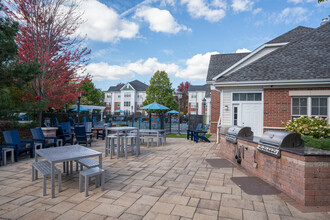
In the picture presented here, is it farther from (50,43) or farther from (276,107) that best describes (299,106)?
(50,43)

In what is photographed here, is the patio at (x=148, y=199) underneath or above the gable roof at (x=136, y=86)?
underneath

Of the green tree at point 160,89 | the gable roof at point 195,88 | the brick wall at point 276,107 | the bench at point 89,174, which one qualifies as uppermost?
the gable roof at point 195,88

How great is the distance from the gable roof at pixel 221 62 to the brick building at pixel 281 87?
7.61 m

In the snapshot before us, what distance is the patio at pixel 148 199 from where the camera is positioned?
9.71 feet

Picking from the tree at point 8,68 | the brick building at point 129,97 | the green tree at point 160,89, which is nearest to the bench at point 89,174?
the tree at point 8,68

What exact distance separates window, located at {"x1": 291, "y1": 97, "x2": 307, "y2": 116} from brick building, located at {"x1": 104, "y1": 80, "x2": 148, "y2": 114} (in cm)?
4229

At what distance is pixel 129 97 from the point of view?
5062 cm

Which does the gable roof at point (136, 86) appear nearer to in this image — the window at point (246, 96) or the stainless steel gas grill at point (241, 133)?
the window at point (246, 96)

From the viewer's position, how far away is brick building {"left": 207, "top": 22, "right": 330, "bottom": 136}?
8.61 m

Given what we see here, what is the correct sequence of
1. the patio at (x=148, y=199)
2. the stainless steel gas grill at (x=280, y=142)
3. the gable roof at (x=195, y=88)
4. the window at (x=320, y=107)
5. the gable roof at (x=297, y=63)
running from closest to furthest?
the patio at (x=148, y=199), the stainless steel gas grill at (x=280, y=142), the window at (x=320, y=107), the gable roof at (x=297, y=63), the gable roof at (x=195, y=88)

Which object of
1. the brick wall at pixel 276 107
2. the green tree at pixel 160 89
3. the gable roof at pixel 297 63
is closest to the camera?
the gable roof at pixel 297 63

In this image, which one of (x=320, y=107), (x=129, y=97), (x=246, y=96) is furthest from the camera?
(x=129, y=97)

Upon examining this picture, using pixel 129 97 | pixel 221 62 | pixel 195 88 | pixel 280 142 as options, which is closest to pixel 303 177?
pixel 280 142

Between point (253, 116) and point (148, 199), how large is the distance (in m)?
8.19
